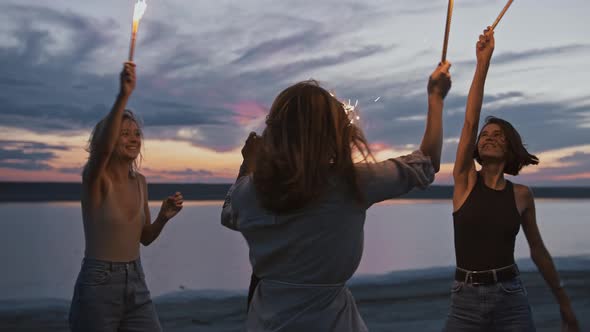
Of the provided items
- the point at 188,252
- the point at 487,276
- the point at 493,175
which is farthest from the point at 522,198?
the point at 188,252

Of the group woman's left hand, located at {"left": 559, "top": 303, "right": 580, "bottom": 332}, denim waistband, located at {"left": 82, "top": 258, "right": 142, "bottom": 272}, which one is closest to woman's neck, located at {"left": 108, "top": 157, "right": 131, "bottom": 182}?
denim waistband, located at {"left": 82, "top": 258, "right": 142, "bottom": 272}

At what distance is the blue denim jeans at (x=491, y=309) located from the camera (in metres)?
3.79

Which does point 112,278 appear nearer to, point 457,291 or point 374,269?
point 457,291

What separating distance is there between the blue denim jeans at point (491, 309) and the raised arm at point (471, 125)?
521mm

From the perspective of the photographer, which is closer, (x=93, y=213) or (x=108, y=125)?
(x=108, y=125)

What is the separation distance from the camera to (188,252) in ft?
47.1

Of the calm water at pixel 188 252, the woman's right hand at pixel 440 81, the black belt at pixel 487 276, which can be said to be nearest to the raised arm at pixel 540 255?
the black belt at pixel 487 276

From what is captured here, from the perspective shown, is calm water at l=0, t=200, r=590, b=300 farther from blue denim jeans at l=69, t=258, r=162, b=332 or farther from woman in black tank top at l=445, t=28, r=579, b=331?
woman in black tank top at l=445, t=28, r=579, b=331

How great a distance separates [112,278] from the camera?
3629 millimetres

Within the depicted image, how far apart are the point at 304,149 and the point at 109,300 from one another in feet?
6.00

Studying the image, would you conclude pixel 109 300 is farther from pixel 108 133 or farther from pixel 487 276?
pixel 487 276

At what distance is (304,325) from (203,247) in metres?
13.2

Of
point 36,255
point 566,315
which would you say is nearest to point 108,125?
point 566,315

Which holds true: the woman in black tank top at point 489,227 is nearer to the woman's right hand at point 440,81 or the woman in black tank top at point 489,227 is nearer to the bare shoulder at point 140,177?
the woman's right hand at point 440,81
